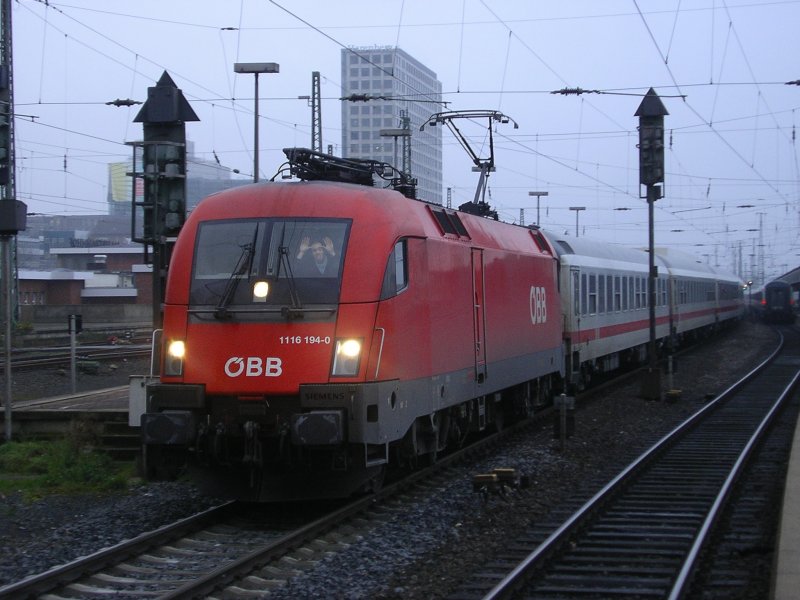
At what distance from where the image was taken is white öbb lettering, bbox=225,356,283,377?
9.62 metres

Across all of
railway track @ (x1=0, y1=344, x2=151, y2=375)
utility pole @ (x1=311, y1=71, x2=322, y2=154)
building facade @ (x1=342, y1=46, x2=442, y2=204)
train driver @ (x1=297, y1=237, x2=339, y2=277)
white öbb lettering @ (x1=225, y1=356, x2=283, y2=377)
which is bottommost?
railway track @ (x1=0, y1=344, x2=151, y2=375)

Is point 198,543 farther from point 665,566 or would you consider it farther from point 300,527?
point 665,566

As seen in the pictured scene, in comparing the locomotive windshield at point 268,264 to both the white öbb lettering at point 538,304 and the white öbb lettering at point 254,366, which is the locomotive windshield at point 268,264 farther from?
the white öbb lettering at point 538,304

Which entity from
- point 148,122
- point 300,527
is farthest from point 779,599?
point 148,122

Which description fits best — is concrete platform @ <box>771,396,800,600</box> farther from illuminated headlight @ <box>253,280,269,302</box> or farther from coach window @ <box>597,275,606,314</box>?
coach window @ <box>597,275,606,314</box>

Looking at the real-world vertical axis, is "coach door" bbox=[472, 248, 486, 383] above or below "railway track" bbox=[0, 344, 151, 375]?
above

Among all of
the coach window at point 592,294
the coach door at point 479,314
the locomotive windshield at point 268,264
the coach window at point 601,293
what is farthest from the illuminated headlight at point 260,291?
the coach window at point 601,293

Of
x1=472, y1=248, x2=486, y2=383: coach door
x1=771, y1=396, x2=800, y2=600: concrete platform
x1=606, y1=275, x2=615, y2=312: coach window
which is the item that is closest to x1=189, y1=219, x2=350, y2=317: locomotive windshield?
x1=472, y1=248, x2=486, y2=383: coach door

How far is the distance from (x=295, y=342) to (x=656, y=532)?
3.83 meters

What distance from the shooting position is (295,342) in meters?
9.66

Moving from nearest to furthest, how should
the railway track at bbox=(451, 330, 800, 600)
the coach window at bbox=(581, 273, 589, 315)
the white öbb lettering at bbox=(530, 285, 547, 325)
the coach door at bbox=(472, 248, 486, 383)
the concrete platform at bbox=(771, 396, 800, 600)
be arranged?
the concrete platform at bbox=(771, 396, 800, 600)
the railway track at bbox=(451, 330, 800, 600)
the coach door at bbox=(472, 248, 486, 383)
the white öbb lettering at bbox=(530, 285, 547, 325)
the coach window at bbox=(581, 273, 589, 315)

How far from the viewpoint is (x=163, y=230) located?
Answer: 12.6m

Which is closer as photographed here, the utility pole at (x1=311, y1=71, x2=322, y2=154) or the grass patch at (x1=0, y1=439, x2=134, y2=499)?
the grass patch at (x1=0, y1=439, x2=134, y2=499)

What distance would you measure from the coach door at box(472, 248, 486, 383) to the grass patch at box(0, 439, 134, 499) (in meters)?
4.53
